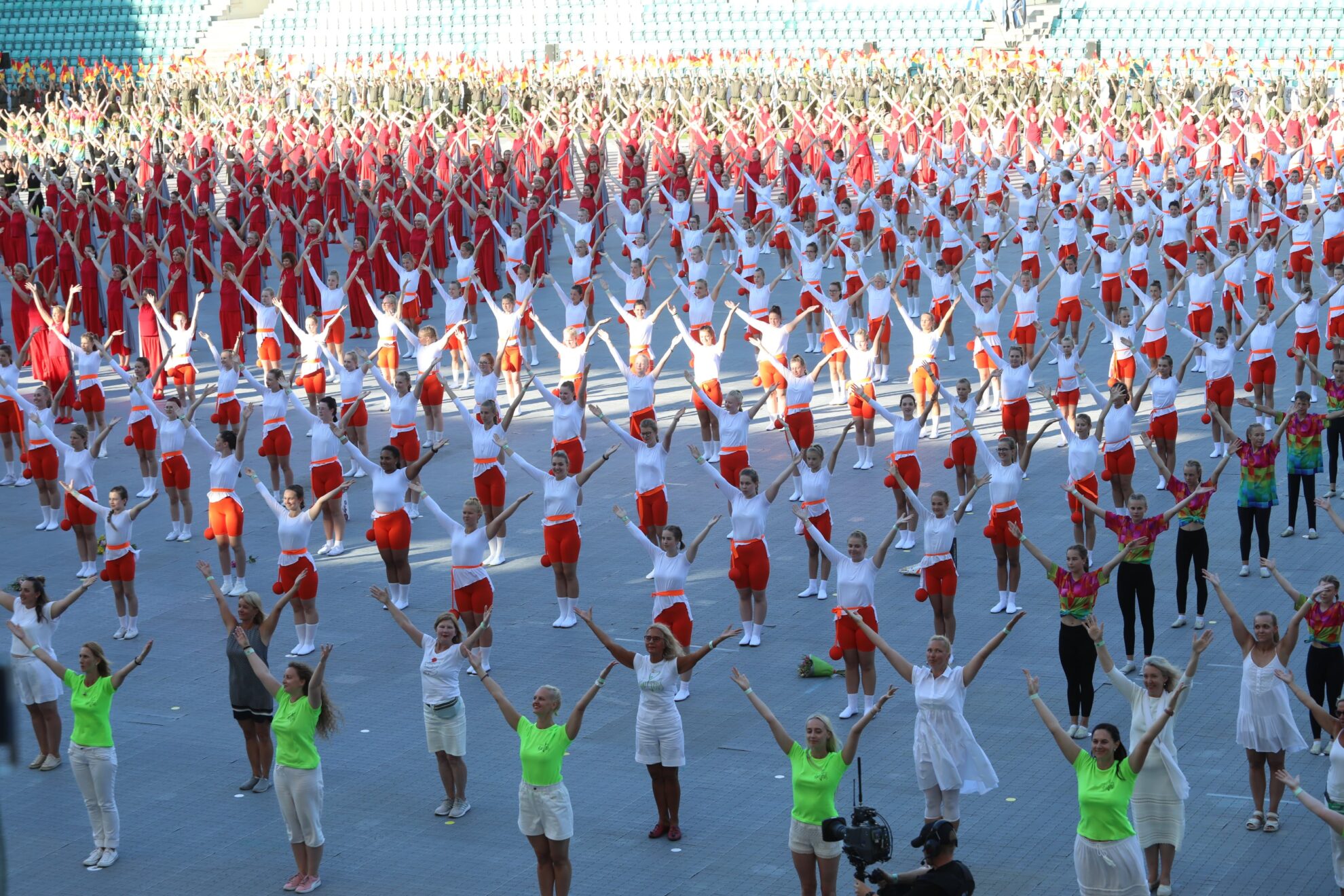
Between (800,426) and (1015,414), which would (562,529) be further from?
(1015,414)

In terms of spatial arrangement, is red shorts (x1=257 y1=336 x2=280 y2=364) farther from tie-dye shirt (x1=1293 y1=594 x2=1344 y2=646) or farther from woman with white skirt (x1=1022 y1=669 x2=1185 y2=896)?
woman with white skirt (x1=1022 y1=669 x2=1185 y2=896)

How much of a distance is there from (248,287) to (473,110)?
650 inches

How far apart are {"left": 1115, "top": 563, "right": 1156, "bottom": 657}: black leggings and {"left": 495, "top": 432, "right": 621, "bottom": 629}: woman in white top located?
159 inches

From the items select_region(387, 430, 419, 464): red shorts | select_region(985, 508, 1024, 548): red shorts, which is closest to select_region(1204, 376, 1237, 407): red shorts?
select_region(985, 508, 1024, 548): red shorts

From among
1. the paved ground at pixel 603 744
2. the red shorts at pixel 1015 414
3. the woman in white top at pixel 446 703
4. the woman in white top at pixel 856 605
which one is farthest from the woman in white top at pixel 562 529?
the red shorts at pixel 1015 414

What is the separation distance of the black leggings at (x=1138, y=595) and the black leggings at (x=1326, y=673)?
5.30 feet

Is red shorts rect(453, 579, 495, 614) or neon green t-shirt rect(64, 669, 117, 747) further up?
neon green t-shirt rect(64, 669, 117, 747)

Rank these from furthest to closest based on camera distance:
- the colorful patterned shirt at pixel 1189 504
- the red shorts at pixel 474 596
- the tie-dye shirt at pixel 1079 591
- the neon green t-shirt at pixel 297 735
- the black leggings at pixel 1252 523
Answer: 1. the black leggings at pixel 1252 523
2. the red shorts at pixel 474 596
3. the colorful patterned shirt at pixel 1189 504
4. the tie-dye shirt at pixel 1079 591
5. the neon green t-shirt at pixel 297 735

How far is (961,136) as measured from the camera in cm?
3303

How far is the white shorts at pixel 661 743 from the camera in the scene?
9.94 m

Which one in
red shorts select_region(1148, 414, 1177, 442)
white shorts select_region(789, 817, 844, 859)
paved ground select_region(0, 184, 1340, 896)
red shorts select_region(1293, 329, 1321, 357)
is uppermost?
red shorts select_region(1293, 329, 1321, 357)

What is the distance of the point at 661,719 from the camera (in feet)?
32.6

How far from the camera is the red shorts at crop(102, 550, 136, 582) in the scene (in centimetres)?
1364

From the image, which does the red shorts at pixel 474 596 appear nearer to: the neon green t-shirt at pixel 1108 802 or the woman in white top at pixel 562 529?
the woman in white top at pixel 562 529
